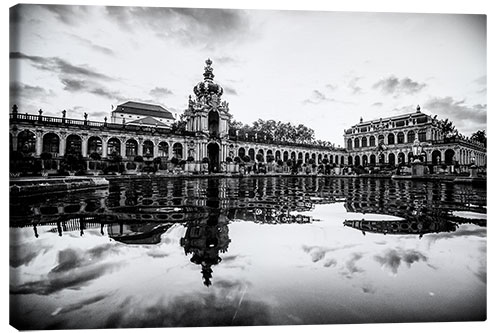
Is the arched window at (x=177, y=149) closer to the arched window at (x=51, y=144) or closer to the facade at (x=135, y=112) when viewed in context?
the facade at (x=135, y=112)

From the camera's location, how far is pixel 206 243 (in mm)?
2979

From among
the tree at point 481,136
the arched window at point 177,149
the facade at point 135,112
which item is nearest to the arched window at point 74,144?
the facade at point 135,112

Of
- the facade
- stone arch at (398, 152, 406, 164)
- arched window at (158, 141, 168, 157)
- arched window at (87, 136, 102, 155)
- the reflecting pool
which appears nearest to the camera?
the reflecting pool

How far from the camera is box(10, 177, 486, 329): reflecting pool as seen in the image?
6.98 ft

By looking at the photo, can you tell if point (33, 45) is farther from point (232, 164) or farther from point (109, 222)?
point (232, 164)

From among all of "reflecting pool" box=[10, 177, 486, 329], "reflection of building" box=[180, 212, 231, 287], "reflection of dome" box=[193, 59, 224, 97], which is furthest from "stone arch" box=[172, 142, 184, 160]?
"reflection of building" box=[180, 212, 231, 287]

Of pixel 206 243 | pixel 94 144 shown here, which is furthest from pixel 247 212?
pixel 94 144

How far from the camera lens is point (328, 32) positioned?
13.6 feet

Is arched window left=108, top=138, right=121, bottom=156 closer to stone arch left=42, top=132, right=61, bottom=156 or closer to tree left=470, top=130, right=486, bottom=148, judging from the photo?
stone arch left=42, top=132, right=61, bottom=156

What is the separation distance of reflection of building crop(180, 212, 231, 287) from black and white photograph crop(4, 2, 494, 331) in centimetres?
Result: 2

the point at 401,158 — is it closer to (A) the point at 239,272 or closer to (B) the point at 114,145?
(A) the point at 239,272

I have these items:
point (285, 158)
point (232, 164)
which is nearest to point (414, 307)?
point (232, 164)

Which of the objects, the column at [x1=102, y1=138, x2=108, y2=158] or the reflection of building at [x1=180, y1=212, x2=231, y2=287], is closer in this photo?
the reflection of building at [x1=180, y1=212, x2=231, y2=287]
